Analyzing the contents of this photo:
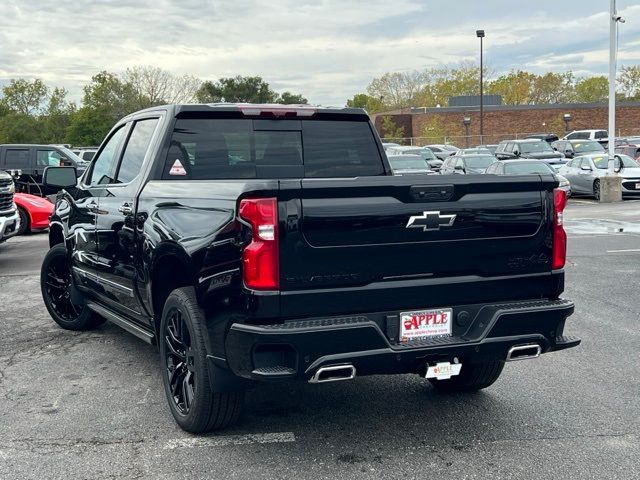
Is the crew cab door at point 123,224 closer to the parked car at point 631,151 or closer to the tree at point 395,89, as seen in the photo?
the parked car at point 631,151

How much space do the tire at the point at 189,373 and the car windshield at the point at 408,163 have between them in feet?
71.5

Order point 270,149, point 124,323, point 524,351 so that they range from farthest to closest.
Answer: point 124,323, point 270,149, point 524,351

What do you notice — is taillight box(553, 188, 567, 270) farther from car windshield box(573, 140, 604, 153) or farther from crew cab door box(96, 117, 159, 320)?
car windshield box(573, 140, 604, 153)

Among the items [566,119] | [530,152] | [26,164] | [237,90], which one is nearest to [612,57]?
[530,152]

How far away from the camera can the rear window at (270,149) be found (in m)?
5.56

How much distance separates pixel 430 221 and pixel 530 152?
27358 millimetres

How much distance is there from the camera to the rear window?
5562mm

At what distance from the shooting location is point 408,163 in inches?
1046

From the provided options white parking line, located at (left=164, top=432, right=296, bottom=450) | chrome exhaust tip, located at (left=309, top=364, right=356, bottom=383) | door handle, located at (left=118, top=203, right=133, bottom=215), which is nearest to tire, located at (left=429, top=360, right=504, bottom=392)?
white parking line, located at (left=164, top=432, right=296, bottom=450)

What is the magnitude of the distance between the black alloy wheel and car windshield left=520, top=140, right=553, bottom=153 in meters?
27.2

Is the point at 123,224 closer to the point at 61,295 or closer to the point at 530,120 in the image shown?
the point at 61,295

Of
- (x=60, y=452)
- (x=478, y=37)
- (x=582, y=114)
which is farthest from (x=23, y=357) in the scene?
(x=582, y=114)

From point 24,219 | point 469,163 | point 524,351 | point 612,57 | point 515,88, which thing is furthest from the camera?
point 515,88

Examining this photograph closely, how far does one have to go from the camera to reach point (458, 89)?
98.6m
